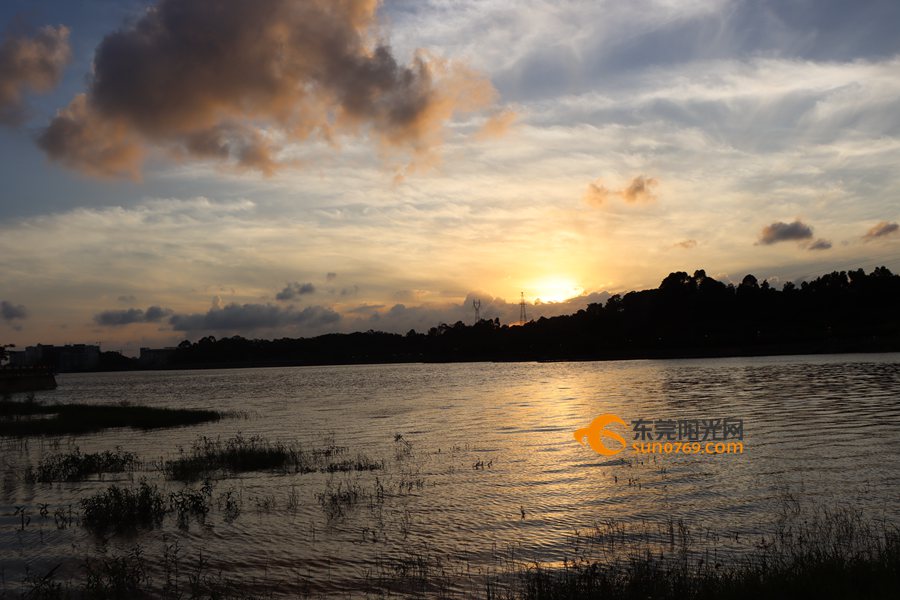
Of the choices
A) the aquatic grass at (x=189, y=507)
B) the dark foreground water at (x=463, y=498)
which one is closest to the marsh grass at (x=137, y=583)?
the dark foreground water at (x=463, y=498)

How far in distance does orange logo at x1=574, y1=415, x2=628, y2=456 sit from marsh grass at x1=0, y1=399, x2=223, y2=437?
38996 millimetres

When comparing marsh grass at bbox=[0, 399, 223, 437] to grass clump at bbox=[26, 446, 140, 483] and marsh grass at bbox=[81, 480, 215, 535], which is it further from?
marsh grass at bbox=[81, 480, 215, 535]

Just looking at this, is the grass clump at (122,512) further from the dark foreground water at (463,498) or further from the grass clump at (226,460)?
the grass clump at (226,460)

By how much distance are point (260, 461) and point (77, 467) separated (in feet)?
30.8

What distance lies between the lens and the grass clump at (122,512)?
23.2 m

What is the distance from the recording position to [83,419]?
213ft

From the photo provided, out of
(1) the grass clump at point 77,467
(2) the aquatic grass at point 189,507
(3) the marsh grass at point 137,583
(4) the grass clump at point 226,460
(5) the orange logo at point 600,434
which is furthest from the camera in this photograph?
(5) the orange logo at point 600,434

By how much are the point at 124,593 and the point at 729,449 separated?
30302 millimetres

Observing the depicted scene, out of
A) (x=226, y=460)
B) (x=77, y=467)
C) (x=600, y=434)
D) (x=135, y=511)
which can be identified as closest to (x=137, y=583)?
A: (x=135, y=511)

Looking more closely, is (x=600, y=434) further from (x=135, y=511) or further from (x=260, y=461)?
(x=135, y=511)

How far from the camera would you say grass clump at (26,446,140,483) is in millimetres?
33188

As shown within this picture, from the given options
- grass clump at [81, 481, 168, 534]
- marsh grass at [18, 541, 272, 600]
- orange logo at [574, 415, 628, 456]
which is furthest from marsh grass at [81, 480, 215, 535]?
orange logo at [574, 415, 628, 456]

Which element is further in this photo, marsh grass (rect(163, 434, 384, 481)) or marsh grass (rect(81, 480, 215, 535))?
marsh grass (rect(163, 434, 384, 481))

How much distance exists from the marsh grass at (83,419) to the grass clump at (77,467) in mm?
22719
